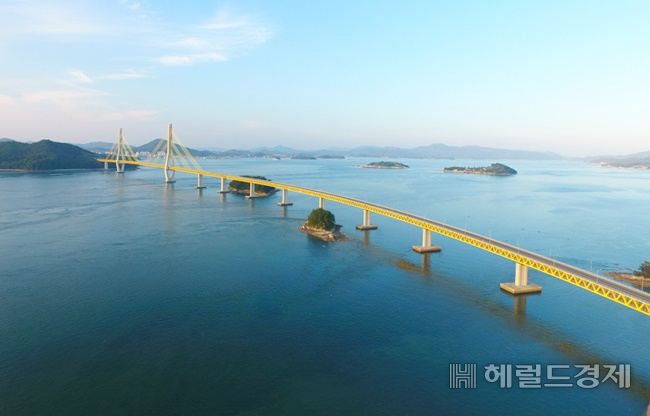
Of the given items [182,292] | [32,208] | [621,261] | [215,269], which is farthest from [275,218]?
[621,261]

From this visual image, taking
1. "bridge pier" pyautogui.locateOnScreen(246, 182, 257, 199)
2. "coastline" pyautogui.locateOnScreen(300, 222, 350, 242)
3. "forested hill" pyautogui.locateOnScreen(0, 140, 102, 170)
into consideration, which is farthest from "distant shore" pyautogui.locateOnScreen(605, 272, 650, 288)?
"forested hill" pyautogui.locateOnScreen(0, 140, 102, 170)

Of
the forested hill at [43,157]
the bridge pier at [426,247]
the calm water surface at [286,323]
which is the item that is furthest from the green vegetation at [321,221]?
the forested hill at [43,157]

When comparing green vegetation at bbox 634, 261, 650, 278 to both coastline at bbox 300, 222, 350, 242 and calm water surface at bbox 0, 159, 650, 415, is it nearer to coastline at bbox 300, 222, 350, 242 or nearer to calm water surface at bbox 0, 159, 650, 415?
calm water surface at bbox 0, 159, 650, 415

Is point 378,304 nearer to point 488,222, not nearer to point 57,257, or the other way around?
point 57,257

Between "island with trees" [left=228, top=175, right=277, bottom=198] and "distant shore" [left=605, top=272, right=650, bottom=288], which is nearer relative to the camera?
"distant shore" [left=605, top=272, right=650, bottom=288]

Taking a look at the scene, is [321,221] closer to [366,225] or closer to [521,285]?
[366,225]

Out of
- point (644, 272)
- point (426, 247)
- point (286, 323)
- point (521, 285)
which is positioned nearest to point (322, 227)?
point (426, 247)
